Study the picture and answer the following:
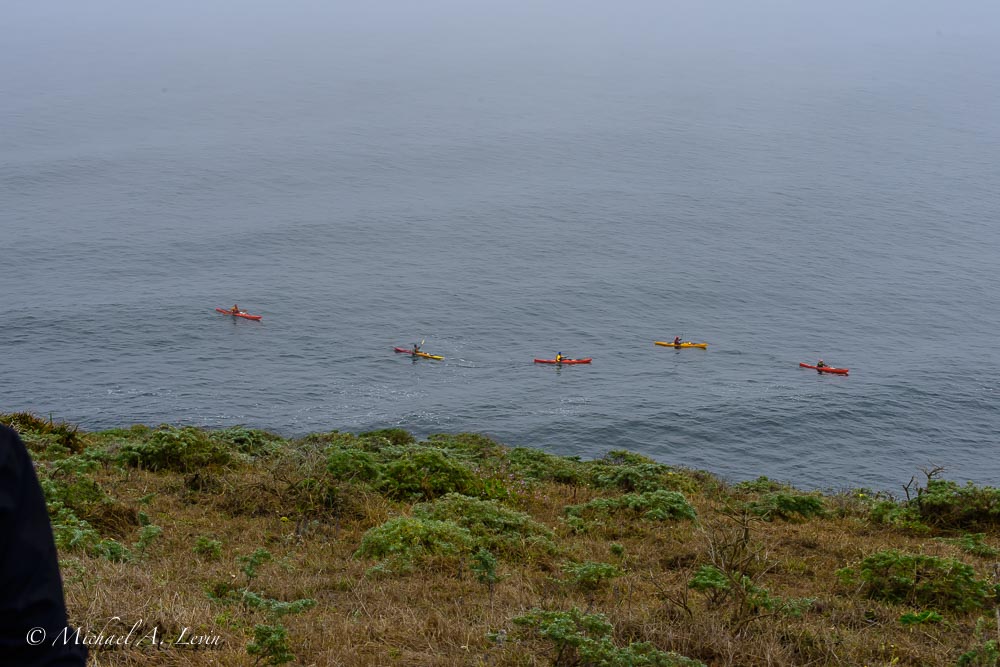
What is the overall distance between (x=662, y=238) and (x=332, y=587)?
8864 centimetres

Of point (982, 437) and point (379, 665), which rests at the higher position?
point (379, 665)

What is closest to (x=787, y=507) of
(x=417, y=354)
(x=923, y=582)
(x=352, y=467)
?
(x=923, y=582)

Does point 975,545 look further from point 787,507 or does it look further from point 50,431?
point 50,431

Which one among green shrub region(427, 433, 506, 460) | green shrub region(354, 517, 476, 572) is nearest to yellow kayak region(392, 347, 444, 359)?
green shrub region(427, 433, 506, 460)

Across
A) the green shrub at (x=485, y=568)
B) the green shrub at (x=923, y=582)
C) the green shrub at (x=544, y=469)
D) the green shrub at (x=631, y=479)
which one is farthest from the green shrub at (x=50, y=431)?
the green shrub at (x=923, y=582)

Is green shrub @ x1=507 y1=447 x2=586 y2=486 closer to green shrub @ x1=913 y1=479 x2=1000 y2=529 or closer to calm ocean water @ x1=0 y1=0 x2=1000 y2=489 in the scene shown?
green shrub @ x1=913 y1=479 x2=1000 y2=529

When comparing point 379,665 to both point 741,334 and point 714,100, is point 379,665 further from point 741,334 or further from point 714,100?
point 714,100

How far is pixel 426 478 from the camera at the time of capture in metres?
17.6

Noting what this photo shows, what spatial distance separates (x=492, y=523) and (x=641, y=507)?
3.98m

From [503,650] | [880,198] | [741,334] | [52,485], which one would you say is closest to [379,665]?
[503,650]

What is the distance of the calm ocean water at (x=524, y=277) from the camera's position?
5747cm

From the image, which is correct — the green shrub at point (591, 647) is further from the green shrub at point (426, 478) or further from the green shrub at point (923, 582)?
the green shrub at point (426, 478)

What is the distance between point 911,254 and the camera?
3652 inches

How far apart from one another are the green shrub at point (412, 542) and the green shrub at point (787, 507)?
8.05 metres
